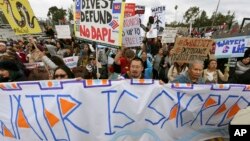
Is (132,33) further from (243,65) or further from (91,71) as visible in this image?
(243,65)

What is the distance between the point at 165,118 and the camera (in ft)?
12.4

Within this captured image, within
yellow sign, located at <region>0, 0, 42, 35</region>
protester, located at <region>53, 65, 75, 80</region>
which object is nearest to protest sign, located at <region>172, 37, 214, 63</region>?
yellow sign, located at <region>0, 0, 42, 35</region>

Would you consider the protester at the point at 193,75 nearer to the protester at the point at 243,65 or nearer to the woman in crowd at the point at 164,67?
the protester at the point at 243,65

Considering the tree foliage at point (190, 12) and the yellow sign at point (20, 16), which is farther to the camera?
the tree foliage at point (190, 12)

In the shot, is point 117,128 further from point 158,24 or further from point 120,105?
point 158,24

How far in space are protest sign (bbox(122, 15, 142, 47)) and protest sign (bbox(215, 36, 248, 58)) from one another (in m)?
2.20

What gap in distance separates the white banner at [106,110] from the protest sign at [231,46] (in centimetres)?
302

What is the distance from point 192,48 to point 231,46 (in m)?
0.76

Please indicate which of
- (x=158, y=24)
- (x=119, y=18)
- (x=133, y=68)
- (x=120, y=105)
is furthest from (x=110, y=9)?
(x=158, y=24)

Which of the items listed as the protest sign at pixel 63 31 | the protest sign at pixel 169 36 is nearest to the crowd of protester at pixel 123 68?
the protest sign at pixel 63 31

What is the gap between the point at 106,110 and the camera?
3.62m

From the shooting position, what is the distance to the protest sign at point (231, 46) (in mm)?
6730

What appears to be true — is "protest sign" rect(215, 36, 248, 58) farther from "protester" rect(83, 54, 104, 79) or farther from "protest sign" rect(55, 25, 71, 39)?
"protest sign" rect(55, 25, 71, 39)

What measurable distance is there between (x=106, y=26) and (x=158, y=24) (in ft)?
22.9
